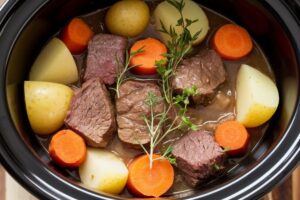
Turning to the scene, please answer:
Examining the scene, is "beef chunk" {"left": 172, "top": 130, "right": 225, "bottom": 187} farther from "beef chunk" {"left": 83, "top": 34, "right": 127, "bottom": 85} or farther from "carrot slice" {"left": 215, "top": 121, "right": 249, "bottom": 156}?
"beef chunk" {"left": 83, "top": 34, "right": 127, "bottom": 85}

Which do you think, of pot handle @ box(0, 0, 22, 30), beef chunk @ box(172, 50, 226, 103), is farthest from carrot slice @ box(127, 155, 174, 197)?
pot handle @ box(0, 0, 22, 30)

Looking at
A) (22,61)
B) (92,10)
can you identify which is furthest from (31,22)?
(92,10)

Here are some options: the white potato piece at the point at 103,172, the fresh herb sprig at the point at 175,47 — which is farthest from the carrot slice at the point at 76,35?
the white potato piece at the point at 103,172

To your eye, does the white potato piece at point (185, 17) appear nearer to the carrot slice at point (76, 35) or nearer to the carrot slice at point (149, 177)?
the carrot slice at point (76, 35)

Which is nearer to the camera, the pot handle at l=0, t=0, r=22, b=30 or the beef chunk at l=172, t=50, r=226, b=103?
the pot handle at l=0, t=0, r=22, b=30

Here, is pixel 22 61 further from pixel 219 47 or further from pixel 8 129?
pixel 219 47

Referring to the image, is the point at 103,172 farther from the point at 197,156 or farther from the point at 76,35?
the point at 76,35

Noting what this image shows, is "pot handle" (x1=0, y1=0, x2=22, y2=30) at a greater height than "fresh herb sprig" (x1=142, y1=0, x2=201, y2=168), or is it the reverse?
"pot handle" (x1=0, y1=0, x2=22, y2=30)
